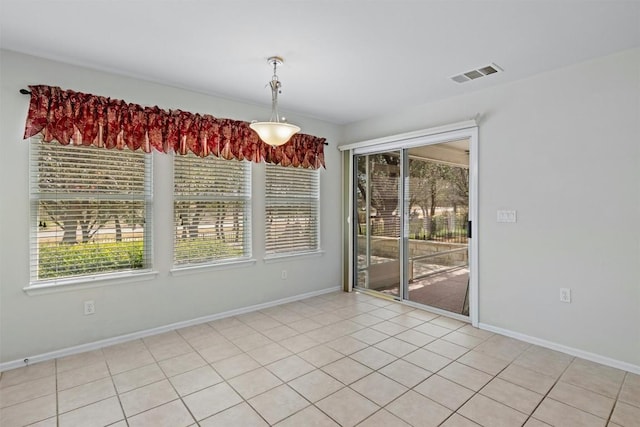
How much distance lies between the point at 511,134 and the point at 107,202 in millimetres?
3953

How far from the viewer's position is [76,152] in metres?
2.98

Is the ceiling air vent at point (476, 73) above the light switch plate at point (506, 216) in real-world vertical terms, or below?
above

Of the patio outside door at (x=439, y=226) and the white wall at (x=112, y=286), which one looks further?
the patio outside door at (x=439, y=226)

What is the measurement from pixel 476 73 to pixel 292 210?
267cm

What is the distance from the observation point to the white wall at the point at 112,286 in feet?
8.89

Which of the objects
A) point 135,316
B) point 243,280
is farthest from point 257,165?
point 135,316

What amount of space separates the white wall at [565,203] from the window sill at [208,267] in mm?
2675

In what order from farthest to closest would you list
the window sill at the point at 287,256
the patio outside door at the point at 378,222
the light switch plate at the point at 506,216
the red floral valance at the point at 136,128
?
the patio outside door at the point at 378,222 → the window sill at the point at 287,256 → the light switch plate at the point at 506,216 → the red floral valance at the point at 136,128

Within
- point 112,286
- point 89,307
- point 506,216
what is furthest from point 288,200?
point 506,216

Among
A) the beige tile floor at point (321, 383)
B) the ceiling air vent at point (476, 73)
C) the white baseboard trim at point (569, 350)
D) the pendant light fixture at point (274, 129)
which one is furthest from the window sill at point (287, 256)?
the ceiling air vent at point (476, 73)

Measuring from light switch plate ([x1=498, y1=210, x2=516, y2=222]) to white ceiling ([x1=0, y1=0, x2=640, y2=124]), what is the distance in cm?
130

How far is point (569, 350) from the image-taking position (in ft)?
9.78

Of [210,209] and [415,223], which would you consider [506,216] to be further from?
[210,209]

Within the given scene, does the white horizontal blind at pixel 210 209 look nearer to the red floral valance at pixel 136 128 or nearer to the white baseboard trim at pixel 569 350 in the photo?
the red floral valance at pixel 136 128
